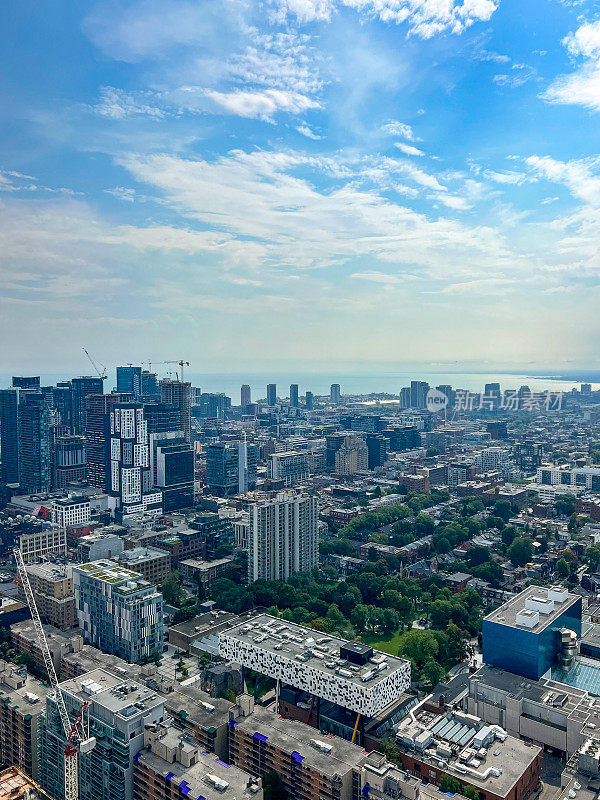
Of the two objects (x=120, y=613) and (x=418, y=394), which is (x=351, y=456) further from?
(x=418, y=394)

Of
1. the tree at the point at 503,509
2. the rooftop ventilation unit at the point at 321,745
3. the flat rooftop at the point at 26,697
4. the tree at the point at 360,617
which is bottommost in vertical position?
the tree at the point at 360,617

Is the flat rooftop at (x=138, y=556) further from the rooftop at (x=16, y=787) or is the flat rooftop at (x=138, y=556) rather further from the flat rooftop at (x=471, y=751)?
the flat rooftop at (x=471, y=751)

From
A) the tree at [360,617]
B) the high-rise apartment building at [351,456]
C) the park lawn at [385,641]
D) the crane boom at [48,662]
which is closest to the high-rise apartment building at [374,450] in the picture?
the high-rise apartment building at [351,456]

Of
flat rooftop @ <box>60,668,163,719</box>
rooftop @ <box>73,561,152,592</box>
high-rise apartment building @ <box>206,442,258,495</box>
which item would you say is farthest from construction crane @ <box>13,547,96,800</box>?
high-rise apartment building @ <box>206,442,258,495</box>

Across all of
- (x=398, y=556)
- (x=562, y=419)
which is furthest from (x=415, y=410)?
(x=398, y=556)

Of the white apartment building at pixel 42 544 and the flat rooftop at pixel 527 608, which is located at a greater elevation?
the flat rooftop at pixel 527 608

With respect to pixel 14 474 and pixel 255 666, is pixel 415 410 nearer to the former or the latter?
pixel 14 474

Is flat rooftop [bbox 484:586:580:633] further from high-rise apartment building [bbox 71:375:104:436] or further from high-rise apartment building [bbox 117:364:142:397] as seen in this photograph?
high-rise apartment building [bbox 117:364:142:397]
